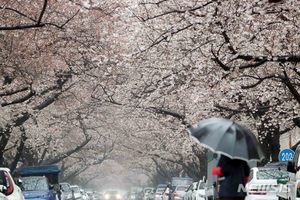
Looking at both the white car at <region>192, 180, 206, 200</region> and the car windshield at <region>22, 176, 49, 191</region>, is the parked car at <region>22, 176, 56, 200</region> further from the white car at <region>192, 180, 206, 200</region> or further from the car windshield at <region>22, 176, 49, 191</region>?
the white car at <region>192, 180, 206, 200</region>

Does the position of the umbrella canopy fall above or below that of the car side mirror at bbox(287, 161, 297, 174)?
below

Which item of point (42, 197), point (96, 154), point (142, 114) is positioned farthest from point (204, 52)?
point (96, 154)

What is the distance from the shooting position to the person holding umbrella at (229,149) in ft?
35.4

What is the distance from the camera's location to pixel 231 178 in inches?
440

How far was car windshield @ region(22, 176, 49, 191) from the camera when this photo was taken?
26.7 metres

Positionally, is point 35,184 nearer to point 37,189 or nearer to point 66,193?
point 37,189

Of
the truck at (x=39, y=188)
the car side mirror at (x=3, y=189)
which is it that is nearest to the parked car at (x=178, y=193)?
the truck at (x=39, y=188)

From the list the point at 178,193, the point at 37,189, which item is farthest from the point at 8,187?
the point at 178,193

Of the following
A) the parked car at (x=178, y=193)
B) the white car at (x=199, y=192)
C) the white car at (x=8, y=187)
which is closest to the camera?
the white car at (x=8, y=187)

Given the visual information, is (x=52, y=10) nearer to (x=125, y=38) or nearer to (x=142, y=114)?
(x=125, y=38)

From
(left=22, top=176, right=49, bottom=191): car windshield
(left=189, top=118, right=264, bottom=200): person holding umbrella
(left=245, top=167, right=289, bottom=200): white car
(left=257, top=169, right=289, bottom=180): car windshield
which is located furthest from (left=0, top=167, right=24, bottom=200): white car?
(left=189, top=118, right=264, bottom=200): person holding umbrella

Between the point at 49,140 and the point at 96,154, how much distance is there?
2157 cm

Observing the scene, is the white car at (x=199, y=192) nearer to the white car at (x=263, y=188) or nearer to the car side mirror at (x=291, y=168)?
the white car at (x=263, y=188)

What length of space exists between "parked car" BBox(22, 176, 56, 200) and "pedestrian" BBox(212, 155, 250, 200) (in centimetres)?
1532
